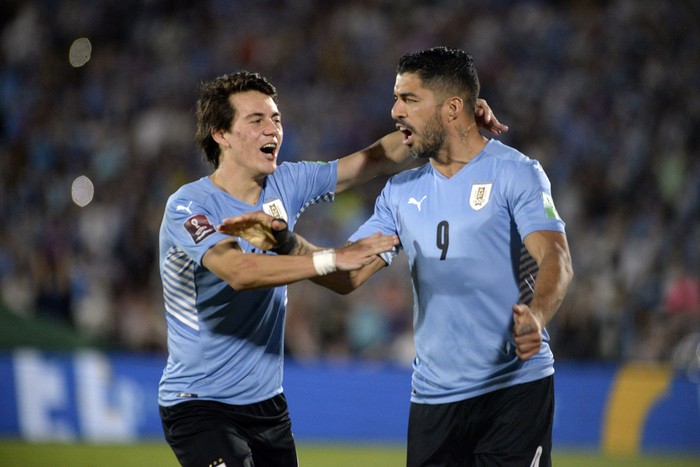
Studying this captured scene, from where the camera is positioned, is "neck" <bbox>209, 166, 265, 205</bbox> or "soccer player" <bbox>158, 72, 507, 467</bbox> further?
"neck" <bbox>209, 166, 265, 205</bbox>

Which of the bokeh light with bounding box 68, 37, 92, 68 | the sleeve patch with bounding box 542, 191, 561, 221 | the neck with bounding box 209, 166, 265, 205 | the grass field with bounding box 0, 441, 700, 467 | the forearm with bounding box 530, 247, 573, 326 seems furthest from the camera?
the bokeh light with bounding box 68, 37, 92, 68

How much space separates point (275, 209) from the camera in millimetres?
5836

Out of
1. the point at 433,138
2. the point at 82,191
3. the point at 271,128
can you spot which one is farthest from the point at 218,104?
the point at 82,191

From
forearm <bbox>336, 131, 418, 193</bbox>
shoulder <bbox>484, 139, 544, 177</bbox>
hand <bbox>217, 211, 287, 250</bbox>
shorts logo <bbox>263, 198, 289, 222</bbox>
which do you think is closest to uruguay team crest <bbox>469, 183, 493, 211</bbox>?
shoulder <bbox>484, 139, 544, 177</bbox>

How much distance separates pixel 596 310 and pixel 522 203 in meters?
8.62

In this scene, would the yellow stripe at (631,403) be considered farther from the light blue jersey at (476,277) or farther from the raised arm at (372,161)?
the light blue jersey at (476,277)

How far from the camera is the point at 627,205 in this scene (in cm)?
1428

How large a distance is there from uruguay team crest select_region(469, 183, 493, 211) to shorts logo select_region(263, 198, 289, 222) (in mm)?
1173

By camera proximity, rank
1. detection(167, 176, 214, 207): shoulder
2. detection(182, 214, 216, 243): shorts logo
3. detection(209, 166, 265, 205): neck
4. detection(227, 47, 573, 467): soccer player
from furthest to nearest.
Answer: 1. detection(209, 166, 265, 205): neck
2. detection(167, 176, 214, 207): shoulder
3. detection(182, 214, 216, 243): shorts logo
4. detection(227, 47, 573, 467): soccer player

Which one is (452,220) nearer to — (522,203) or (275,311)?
(522,203)

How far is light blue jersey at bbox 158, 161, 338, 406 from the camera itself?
5406 mm

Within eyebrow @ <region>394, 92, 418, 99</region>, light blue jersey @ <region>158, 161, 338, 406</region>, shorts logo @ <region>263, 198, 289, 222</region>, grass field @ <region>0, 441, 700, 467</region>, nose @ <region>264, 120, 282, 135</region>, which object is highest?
eyebrow @ <region>394, 92, 418, 99</region>

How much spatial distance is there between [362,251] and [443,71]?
3.65 feet

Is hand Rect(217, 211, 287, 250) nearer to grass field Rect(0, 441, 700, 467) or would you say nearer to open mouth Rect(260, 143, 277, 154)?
open mouth Rect(260, 143, 277, 154)
